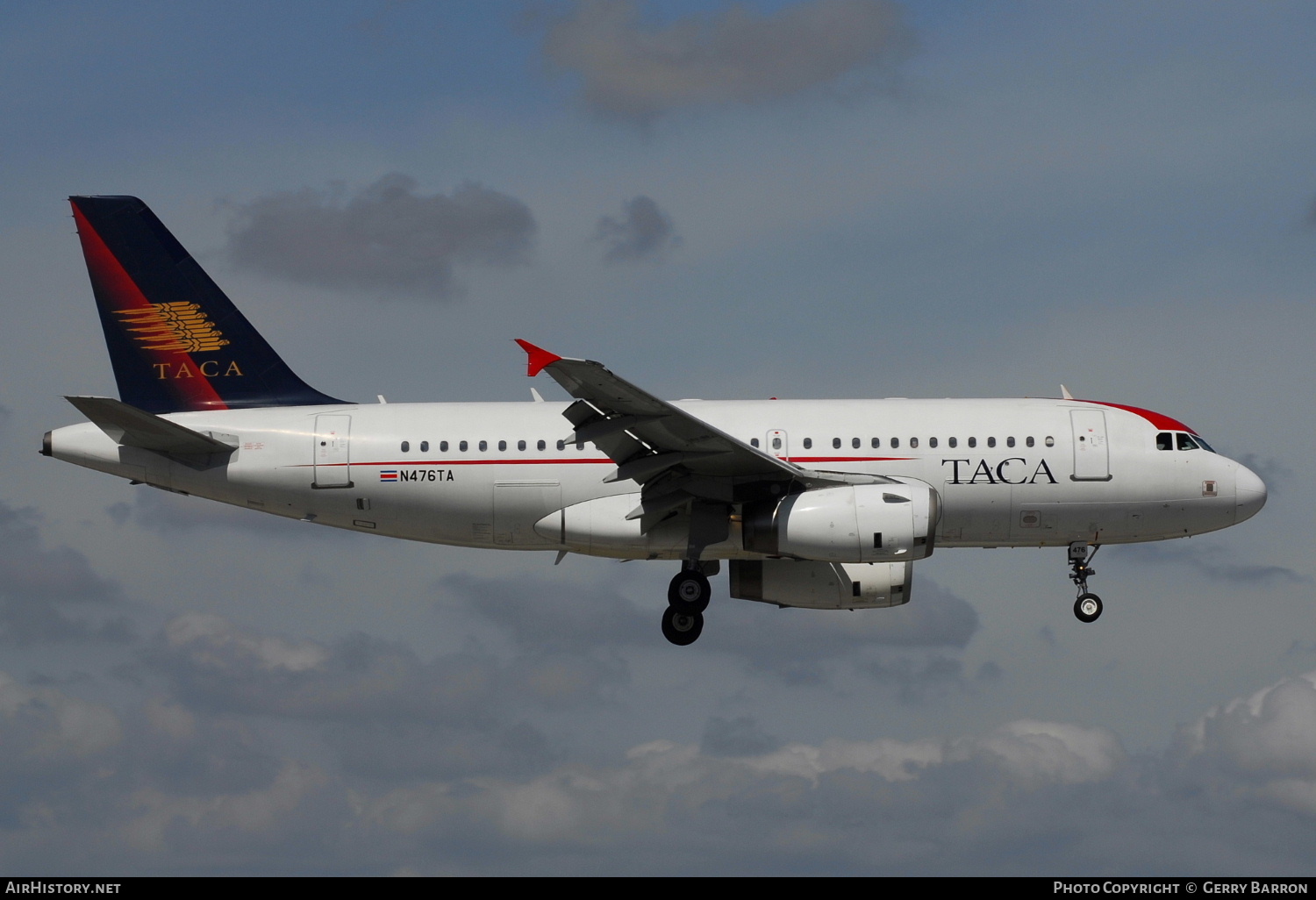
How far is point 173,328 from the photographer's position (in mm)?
37281

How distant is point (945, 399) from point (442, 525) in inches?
463

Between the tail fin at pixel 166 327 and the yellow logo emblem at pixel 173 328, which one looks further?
the yellow logo emblem at pixel 173 328

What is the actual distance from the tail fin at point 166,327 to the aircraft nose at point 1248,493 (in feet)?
69.0

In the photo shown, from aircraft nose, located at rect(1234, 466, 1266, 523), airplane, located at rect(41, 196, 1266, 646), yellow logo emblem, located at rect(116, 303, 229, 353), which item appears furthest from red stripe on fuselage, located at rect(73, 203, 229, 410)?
aircraft nose, located at rect(1234, 466, 1266, 523)

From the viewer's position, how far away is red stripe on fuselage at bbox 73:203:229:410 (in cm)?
3678

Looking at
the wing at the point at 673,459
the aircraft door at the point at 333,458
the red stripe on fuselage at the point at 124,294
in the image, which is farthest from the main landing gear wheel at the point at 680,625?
the red stripe on fuselage at the point at 124,294

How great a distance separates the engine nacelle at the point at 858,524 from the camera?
1248 inches

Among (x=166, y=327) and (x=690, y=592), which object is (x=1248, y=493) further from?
(x=166, y=327)

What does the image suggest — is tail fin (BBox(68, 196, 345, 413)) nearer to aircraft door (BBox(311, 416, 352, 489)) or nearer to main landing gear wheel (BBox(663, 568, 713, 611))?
aircraft door (BBox(311, 416, 352, 489))

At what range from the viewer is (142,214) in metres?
37.9

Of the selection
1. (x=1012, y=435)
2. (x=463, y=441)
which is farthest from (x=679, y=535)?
(x=1012, y=435)

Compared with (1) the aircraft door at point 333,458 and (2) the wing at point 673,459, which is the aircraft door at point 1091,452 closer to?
(2) the wing at point 673,459

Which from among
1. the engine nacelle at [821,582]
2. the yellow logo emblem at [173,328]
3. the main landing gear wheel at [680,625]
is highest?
the yellow logo emblem at [173,328]

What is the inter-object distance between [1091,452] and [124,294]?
22894 mm
